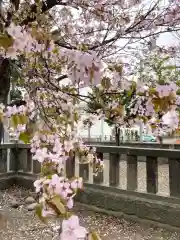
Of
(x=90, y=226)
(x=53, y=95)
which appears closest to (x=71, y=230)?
(x=53, y=95)

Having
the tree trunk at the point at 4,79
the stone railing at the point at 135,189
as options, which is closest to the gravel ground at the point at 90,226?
the stone railing at the point at 135,189

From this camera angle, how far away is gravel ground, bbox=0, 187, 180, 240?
3072mm

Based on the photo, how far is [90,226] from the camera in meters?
3.40

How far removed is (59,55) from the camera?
1.10 meters

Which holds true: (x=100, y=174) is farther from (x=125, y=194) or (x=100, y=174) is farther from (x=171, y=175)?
(x=171, y=175)

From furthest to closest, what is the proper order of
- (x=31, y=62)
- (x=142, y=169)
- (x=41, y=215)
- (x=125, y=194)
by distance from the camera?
(x=142, y=169), (x=125, y=194), (x=31, y=62), (x=41, y=215)

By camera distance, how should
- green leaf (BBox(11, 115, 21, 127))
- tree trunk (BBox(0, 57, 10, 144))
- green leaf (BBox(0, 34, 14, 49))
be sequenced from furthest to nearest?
tree trunk (BBox(0, 57, 10, 144))
green leaf (BBox(11, 115, 21, 127))
green leaf (BBox(0, 34, 14, 49))

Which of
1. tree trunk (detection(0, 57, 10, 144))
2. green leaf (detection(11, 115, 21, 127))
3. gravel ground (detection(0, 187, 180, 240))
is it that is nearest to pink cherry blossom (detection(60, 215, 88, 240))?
green leaf (detection(11, 115, 21, 127))

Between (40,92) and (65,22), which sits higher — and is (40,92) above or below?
below

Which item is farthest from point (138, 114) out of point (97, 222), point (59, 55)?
point (97, 222)

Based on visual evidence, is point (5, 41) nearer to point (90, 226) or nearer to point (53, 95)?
point (53, 95)

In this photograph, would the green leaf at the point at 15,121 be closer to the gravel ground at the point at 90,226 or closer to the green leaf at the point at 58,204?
the green leaf at the point at 58,204

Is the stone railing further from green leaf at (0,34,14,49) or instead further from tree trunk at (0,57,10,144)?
green leaf at (0,34,14,49)

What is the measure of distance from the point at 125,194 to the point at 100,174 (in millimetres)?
443
